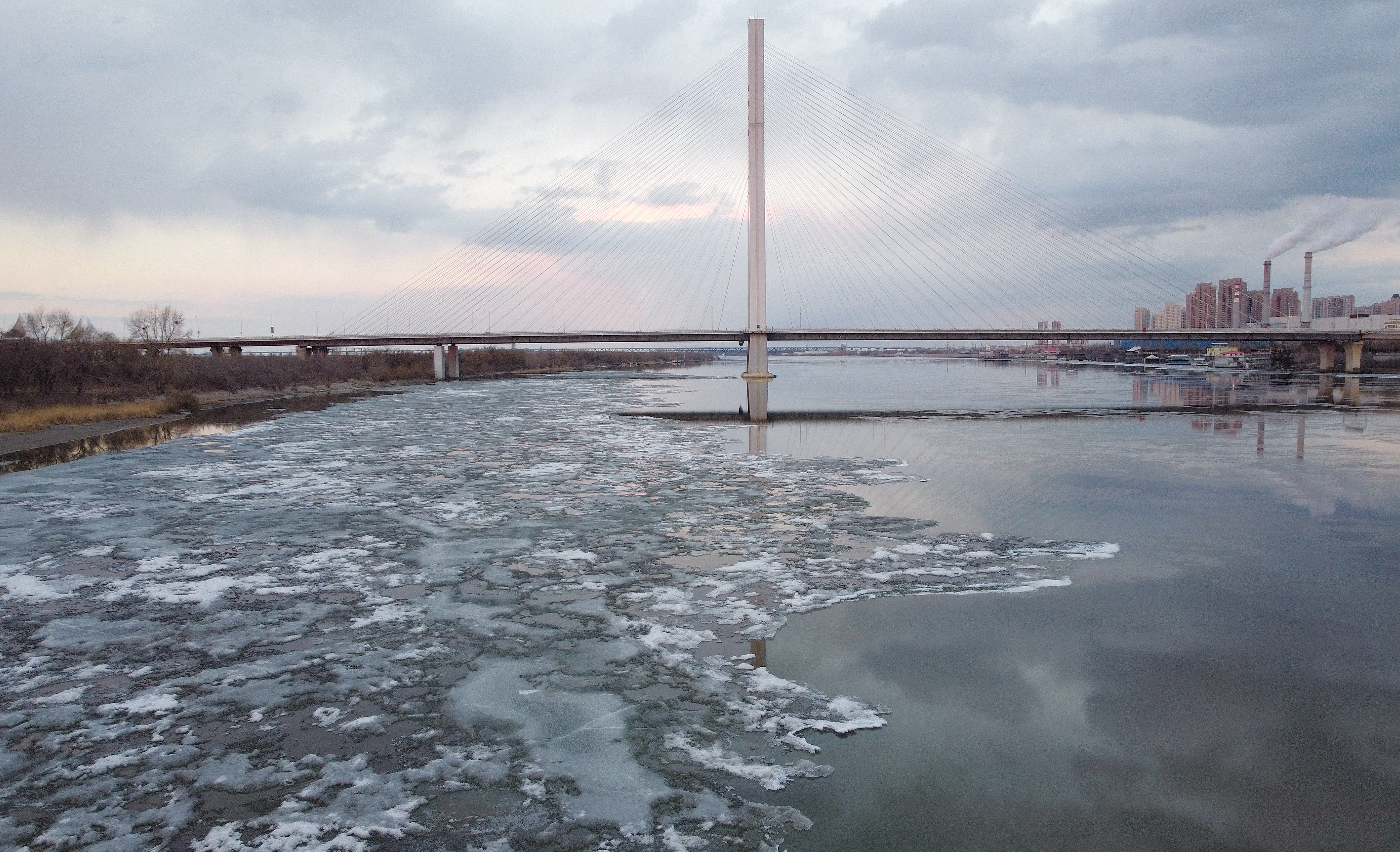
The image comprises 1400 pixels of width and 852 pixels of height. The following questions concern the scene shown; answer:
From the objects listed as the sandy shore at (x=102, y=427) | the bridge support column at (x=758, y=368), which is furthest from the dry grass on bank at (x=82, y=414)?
the bridge support column at (x=758, y=368)

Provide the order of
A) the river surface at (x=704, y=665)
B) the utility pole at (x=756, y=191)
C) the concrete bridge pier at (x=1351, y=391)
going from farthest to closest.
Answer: the utility pole at (x=756, y=191), the concrete bridge pier at (x=1351, y=391), the river surface at (x=704, y=665)

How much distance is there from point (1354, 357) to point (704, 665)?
276 ft

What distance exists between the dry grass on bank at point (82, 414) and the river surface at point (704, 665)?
15949mm

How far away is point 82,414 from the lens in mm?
29781

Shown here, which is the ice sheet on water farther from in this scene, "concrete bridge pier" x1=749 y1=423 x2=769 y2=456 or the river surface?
"concrete bridge pier" x1=749 y1=423 x2=769 y2=456

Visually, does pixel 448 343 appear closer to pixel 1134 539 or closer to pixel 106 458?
pixel 106 458

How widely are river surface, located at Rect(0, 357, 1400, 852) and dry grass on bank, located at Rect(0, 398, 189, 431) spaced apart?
15.9m

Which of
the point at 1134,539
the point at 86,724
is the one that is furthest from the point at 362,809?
the point at 1134,539

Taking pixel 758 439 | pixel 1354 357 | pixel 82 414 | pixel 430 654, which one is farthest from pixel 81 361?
pixel 1354 357

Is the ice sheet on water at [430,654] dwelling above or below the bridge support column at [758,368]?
below

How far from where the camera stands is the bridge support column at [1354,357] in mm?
68188

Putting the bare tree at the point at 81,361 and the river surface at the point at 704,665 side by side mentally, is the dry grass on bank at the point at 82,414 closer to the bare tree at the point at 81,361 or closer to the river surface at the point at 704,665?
the bare tree at the point at 81,361

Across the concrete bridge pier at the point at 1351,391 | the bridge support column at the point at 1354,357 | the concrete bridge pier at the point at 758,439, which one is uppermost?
the bridge support column at the point at 1354,357

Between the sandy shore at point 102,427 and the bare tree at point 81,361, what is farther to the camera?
the bare tree at point 81,361
